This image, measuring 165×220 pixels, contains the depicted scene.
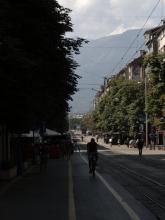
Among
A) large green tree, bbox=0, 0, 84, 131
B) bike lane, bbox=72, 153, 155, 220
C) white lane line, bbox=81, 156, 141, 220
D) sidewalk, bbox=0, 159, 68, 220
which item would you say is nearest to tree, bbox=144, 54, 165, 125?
large green tree, bbox=0, 0, 84, 131

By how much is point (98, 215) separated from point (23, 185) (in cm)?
1088

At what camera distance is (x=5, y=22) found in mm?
21719

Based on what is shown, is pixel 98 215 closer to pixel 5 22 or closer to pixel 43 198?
pixel 43 198

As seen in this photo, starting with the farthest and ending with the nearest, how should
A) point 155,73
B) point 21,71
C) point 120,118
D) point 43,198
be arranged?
point 120,118, point 155,73, point 21,71, point 43,198

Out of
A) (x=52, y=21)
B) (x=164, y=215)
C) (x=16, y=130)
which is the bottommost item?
(x=164, y=215)

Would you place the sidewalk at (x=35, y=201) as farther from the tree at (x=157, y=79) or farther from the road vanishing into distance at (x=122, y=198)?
the tree at (x=157, y=79)

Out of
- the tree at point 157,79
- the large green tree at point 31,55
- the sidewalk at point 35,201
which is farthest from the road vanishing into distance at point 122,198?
the tree at point 157,79

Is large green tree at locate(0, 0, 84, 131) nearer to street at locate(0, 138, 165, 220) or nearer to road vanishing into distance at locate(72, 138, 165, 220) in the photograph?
street at locate(0, 138, 165, 220)

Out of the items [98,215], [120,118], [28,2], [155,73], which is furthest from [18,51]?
[120,118]

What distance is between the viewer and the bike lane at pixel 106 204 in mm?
15969

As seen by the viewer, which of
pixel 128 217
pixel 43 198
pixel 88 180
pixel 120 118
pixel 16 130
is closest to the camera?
pixel 128 217

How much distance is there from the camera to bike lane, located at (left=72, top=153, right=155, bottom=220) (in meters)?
16.0

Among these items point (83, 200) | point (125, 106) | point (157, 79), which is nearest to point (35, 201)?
point (83, 200)

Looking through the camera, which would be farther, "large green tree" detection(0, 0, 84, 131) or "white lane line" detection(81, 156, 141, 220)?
"large green tree" detection(0, 0, 84, 131)
